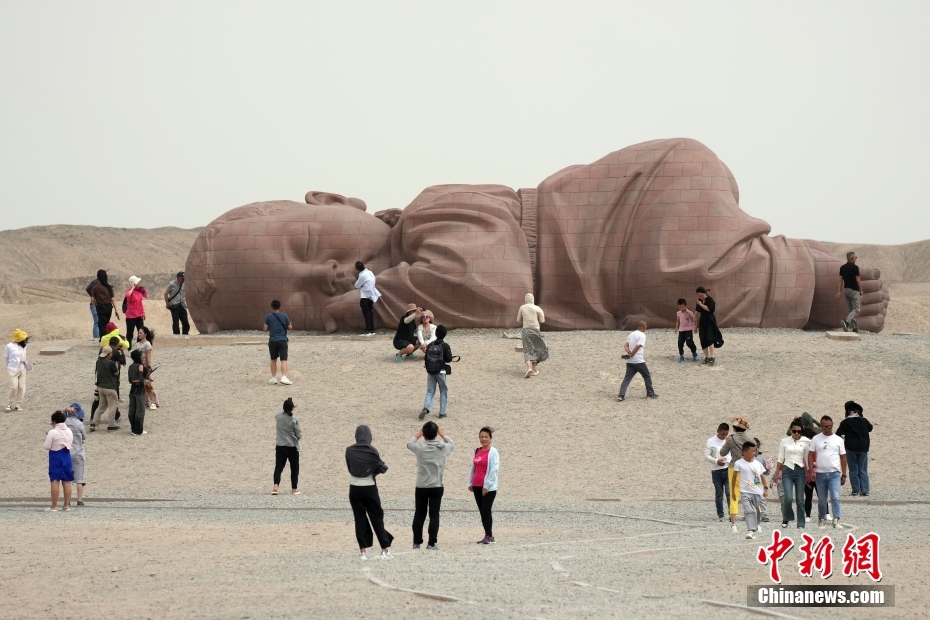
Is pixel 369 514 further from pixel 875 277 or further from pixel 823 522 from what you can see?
pixel 875 277

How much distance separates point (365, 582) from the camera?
32.0 ft

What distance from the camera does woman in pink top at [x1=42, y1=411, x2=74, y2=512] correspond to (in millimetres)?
14461

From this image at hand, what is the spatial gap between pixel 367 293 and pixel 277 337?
12.4ft

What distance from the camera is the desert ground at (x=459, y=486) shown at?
9492mm

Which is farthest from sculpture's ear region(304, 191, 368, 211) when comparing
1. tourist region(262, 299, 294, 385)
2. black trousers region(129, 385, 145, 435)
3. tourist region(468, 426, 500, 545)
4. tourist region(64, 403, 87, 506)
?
tourist region(468, 426, 500, 545)

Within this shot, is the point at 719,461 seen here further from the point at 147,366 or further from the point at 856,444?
the point at 147,366

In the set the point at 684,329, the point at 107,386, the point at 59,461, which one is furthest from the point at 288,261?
the point at 59,461

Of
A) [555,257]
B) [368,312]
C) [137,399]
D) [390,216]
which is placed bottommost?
[137,399]

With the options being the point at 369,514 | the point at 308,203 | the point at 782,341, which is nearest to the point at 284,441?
the point at 369,514

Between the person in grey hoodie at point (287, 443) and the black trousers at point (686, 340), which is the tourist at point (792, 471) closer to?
the person in grey hoodie at point (287, 443)

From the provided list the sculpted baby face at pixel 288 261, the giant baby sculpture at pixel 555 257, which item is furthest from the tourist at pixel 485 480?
the sculpted baby face at pixel 288 261

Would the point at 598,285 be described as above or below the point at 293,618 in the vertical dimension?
above

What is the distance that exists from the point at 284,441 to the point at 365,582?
5.59 meters

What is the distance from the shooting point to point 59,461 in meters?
14.5
